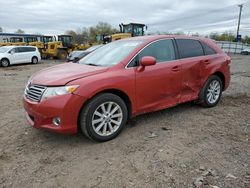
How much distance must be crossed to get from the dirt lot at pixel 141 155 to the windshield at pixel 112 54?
1244 millimetres

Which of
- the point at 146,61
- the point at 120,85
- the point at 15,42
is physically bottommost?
the point at 120,85

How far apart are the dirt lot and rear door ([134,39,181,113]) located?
437 millimetres

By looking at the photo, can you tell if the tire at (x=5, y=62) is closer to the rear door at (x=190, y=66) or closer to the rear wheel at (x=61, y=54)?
the rear wheel at (x=61, y=54)

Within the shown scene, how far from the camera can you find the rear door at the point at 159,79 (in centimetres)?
402

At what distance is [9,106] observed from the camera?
5777 mm

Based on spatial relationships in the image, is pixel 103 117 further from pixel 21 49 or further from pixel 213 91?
pixel 21 49

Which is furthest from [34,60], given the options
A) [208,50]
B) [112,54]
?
[208,50]

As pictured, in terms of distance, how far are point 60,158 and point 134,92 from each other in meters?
1.55

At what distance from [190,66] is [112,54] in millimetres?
1597

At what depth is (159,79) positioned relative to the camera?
420cm

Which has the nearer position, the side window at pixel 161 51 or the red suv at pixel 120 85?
the red suv at pixel 120 85

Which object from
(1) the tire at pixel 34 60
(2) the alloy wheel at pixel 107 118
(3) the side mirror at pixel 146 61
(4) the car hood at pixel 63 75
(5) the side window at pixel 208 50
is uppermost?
(5) the side window at pixel 208 50

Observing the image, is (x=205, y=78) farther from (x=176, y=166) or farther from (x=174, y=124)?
(x=176, y=166)

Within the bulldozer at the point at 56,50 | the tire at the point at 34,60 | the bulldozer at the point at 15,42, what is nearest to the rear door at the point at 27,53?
the tire at the point at 34,60
